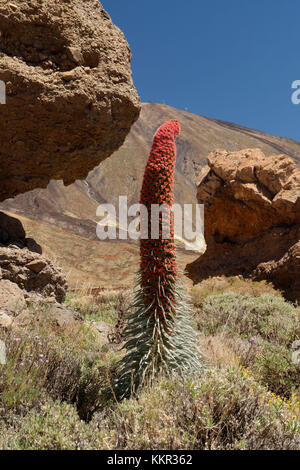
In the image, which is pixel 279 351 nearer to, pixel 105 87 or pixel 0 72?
pixel 105 87

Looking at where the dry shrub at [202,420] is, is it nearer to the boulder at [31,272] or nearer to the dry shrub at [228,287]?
the boulder at [31,272]

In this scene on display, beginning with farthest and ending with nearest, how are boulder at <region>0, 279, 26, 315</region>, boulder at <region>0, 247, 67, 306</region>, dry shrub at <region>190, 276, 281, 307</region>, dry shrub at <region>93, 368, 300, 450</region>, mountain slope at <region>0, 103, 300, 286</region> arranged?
mountain slope at <region>0, 103, 300, 286</region>, dry shrub at <region>190, 276, 281, 307</region>, boulder at <region>0, 247, 67, 306</region>, boulder at <region>0, 279, 26, 315</region>, dry shrub at <region>93, 368, 300, 450</region>

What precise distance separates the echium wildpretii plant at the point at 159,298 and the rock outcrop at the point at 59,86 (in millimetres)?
2476

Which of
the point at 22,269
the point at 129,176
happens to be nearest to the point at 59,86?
the point at 22,269

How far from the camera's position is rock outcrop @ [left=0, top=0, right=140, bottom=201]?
14.6 feet

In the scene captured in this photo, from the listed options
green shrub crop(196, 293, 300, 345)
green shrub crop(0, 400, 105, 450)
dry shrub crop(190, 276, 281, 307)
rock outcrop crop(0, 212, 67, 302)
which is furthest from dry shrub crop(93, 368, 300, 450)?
dry shrub crop(190, 276, 281, 307)

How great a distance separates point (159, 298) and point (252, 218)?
8.02 m

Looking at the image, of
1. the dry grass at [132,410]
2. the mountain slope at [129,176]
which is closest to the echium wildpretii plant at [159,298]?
the dry grass at [132,410]

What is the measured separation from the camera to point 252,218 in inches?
398

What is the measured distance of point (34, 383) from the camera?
262cm

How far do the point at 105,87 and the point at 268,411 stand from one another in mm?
4382

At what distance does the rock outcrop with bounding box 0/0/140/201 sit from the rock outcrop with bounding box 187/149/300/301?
5361 millimetres

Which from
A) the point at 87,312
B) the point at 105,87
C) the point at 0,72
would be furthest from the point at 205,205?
the point at 0,72

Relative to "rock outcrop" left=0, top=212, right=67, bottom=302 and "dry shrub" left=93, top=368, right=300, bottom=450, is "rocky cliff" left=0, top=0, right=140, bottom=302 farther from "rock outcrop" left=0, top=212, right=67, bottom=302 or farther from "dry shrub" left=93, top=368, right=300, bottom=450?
"dry shrub" left=93, top=368, right=300, bottom=450
